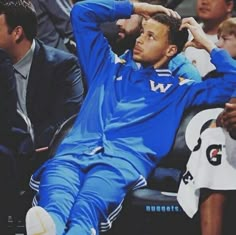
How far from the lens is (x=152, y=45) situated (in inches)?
186

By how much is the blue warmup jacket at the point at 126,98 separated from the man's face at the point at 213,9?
4.04 ft

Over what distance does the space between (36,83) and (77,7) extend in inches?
17.9

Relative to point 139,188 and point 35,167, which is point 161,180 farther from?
point 35,167

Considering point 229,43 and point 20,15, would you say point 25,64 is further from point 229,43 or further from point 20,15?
point 229,43

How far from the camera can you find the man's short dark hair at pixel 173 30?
15.6ft

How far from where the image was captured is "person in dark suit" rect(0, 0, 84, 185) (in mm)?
4879

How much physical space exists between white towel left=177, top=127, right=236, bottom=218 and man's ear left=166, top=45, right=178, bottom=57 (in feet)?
2.09

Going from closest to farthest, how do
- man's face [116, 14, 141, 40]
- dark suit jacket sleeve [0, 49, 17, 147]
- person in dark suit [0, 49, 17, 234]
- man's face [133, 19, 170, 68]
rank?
person in dark suit [0, 49, 17, 234], dark suit jacket sleeve [0, 49, 17, 147], man's face [133, 19, 170, 68], man's face [116, 14, 141, 40]

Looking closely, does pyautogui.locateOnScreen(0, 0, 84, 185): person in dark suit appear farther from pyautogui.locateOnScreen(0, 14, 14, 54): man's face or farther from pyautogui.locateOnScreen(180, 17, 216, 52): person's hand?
pyautogui.locateOnScreen(180, 17, 216, 52): person's hand

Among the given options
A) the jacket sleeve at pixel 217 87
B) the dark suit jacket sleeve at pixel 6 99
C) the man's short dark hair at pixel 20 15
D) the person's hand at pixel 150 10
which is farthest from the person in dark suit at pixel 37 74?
the jacket sleeve at pixel 217 87

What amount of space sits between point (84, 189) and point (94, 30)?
3.00 ft

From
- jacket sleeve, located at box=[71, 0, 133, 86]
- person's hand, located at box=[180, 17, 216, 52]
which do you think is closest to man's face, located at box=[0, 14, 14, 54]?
jacket sleeve, located at box=[71, 0, 133, 86]

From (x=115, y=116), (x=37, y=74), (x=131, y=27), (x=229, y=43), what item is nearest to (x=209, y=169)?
(x=115, y=116)

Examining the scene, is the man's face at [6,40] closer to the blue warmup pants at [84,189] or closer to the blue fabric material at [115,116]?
the blue fabric material at [115,116]
